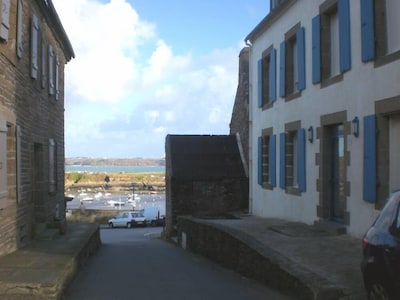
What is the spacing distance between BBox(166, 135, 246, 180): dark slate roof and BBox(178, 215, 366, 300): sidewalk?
7767 millimetres

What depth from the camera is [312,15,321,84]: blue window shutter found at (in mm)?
13062

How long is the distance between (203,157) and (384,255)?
19.2m

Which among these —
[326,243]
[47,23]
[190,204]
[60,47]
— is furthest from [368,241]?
[190,204]

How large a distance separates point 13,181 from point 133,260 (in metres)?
5.52

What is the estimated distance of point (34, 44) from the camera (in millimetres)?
13125

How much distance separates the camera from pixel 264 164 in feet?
60.8

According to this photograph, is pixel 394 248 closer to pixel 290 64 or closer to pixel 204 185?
pixel 290 64

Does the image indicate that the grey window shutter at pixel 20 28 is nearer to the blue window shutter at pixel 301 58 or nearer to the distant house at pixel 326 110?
the distant house at pixel 326 110

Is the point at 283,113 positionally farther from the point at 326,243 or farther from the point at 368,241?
the point at 368,241

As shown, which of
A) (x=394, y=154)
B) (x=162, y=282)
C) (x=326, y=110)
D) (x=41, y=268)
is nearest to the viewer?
(x=41, y=268)

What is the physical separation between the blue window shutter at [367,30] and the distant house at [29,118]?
640cm

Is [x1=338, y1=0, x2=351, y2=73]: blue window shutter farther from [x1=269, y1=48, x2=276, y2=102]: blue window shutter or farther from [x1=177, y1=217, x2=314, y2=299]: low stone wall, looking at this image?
[x1=269, y1=48, x2=276, y2=102]: blue window shutter

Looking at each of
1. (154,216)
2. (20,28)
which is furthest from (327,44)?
(154,216)

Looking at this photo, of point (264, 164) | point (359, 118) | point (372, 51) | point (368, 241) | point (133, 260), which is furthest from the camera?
point (264, 164)
